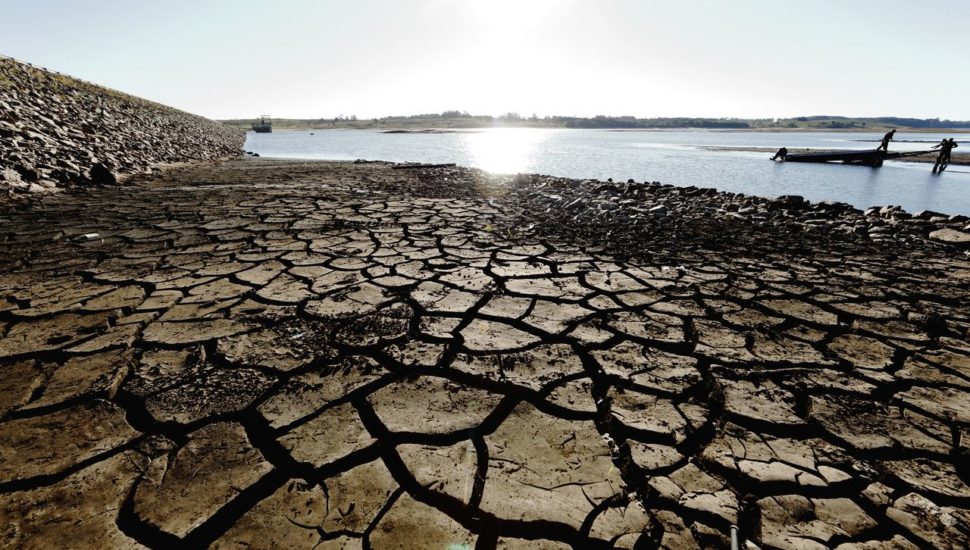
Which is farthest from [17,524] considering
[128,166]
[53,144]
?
[128,166]

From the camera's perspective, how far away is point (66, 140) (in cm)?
668

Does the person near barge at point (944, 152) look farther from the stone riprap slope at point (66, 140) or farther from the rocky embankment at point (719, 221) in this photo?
the stone riprap slope at point (66, 140)

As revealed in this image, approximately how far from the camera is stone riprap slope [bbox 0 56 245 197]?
5.24m

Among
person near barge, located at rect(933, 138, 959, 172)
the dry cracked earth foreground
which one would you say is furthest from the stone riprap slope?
person near barge, located at rect(933, 138, 959, 172)

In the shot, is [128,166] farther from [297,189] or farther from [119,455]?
[119,455]

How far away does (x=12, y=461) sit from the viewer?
1.13 m

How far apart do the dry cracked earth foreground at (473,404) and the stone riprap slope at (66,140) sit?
137 inches

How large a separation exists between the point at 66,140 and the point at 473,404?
889 cm

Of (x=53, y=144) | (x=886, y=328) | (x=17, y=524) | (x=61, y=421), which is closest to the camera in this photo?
(x=17, y=524)

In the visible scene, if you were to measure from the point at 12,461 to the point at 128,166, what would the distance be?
26.5ft

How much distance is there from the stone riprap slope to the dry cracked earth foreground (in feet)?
11.4

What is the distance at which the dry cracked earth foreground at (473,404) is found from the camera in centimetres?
101

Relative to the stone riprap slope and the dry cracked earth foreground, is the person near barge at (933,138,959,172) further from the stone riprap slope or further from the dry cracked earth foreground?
the stone riprap slope

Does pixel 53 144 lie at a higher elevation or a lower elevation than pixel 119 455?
higher
